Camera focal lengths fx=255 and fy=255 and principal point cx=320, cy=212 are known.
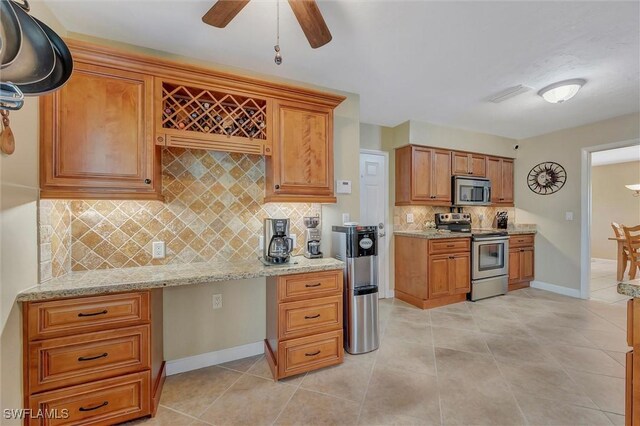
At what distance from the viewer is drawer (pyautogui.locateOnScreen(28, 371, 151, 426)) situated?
1.40m

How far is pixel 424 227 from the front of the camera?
4121 mm

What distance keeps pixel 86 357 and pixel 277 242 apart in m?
1.32

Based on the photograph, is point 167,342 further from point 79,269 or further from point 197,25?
point 197,25

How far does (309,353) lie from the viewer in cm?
205

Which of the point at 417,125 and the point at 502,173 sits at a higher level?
the point at 417,125

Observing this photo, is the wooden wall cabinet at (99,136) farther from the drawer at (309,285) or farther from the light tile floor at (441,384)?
the light tile floor at (441,384)

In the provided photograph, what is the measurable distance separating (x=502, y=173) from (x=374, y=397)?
4435 mm

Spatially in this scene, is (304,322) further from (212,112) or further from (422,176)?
(422,176)

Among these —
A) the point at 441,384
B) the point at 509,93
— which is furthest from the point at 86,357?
the point at 509,93

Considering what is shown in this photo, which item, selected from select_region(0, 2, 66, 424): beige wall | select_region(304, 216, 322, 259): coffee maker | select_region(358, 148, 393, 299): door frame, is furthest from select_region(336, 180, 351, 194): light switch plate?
select_region(0, 2, 66, 424): beige wall

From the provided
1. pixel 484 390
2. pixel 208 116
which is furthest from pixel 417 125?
pixel 484 390

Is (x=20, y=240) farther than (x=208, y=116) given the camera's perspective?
No

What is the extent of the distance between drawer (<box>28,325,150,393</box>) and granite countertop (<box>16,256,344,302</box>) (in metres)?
0.26

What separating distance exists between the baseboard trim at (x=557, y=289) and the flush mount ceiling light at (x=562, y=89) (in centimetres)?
304
